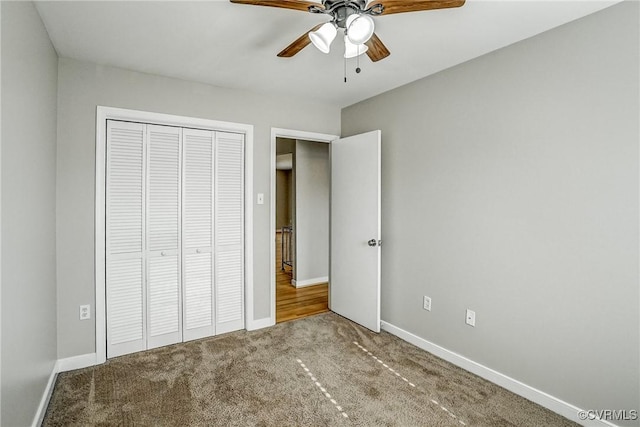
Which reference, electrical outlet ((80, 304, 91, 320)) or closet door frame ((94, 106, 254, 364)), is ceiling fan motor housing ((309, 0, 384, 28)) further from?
electrical outlet ((80, 304, 91, 320))

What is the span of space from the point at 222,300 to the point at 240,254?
473 millimetres

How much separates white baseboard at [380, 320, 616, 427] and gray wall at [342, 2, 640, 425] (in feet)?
0.14

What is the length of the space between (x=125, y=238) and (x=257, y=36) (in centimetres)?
192

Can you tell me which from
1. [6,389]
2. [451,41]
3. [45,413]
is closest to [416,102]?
[451,41]

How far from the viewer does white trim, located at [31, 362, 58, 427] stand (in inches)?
73.2

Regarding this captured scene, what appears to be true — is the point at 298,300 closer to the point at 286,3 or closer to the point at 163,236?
the point at 163,236

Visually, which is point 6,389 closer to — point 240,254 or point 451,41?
point 240,254

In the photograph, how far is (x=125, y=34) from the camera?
2.17m

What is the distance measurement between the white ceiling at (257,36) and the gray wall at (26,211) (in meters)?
0.30

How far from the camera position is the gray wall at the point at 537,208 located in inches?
71.0

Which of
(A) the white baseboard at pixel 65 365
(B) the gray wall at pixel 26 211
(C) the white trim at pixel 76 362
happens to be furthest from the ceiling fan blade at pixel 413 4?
(C) the white trim at pixel 76 362

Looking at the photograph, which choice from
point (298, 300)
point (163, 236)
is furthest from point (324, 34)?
point (298, 300)

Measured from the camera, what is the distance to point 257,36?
2189mm

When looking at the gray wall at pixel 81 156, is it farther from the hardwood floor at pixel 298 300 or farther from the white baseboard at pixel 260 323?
the hardwood floor at pixel 298 300
